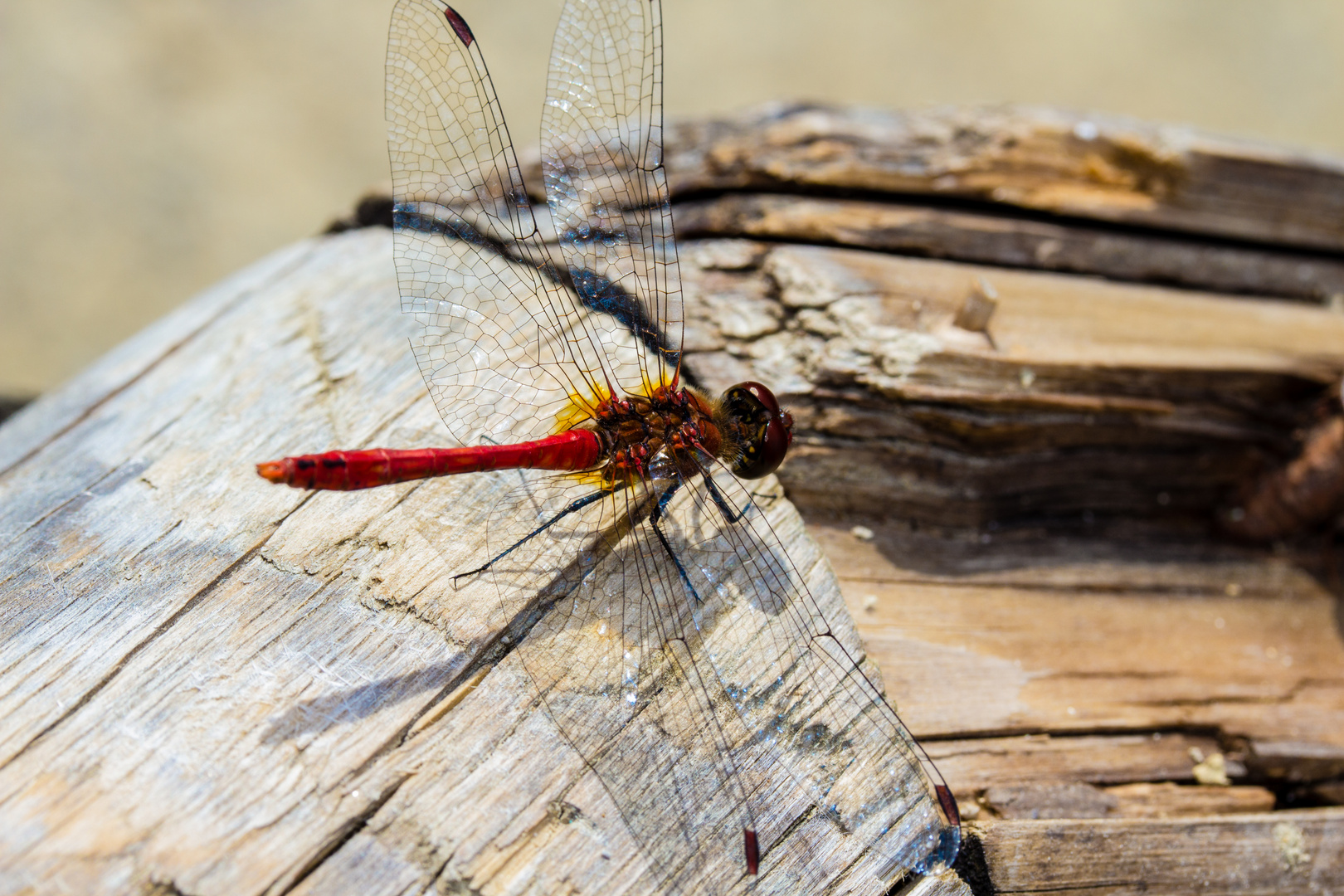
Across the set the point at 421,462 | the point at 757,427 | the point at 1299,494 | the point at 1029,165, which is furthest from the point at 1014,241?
the point at 421,462

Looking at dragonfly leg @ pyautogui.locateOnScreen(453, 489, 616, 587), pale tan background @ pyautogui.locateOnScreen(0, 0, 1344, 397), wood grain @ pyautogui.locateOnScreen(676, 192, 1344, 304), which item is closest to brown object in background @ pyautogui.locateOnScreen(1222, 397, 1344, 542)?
wood grain @ pyautogui.locateOnScreen(676, 192, 1344, 304)

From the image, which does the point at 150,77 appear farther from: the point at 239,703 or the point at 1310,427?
the point at 1310,427

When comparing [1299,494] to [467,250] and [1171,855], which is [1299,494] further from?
[467,250]

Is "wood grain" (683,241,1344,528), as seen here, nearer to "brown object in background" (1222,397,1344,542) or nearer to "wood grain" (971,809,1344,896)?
"brown object in background" (1222,397,1344,542)

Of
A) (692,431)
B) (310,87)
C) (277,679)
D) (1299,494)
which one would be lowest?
(1299,494)

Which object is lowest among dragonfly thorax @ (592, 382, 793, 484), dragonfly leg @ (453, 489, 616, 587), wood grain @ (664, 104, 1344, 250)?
dragonfly leg @ (453, 489, 616, 587)
